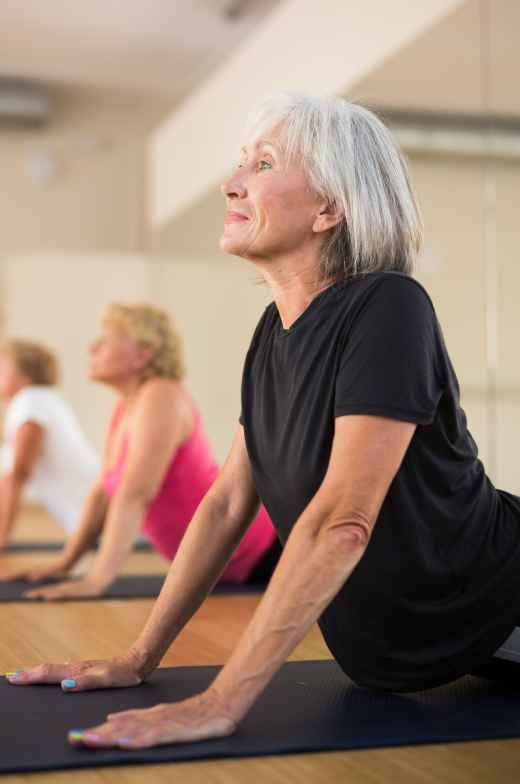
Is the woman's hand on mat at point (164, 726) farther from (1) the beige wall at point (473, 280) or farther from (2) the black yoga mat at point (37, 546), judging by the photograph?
(2) the black yoga mat at point (37, 546)

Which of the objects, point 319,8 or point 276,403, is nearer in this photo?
point 276,403

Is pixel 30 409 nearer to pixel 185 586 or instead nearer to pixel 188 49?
pixel 185 586

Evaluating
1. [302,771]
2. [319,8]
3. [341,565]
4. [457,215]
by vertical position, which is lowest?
[302,771]

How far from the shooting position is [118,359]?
2793 millimetres

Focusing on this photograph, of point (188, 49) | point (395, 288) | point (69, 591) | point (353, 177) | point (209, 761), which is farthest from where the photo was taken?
point (188, 49)

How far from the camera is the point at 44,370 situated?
4012 millimetres

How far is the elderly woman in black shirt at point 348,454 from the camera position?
1.06 meters

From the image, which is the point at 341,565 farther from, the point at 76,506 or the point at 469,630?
the point at 76,506

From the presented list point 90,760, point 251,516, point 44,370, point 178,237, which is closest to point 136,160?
point 178,237

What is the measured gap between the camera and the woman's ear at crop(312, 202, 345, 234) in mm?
1271

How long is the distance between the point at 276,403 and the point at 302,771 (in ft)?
1.75

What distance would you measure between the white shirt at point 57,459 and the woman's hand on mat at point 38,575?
35.8 inches

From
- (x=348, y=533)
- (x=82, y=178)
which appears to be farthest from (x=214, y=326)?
(x=348, y=533)

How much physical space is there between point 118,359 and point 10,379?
1.40 meters
